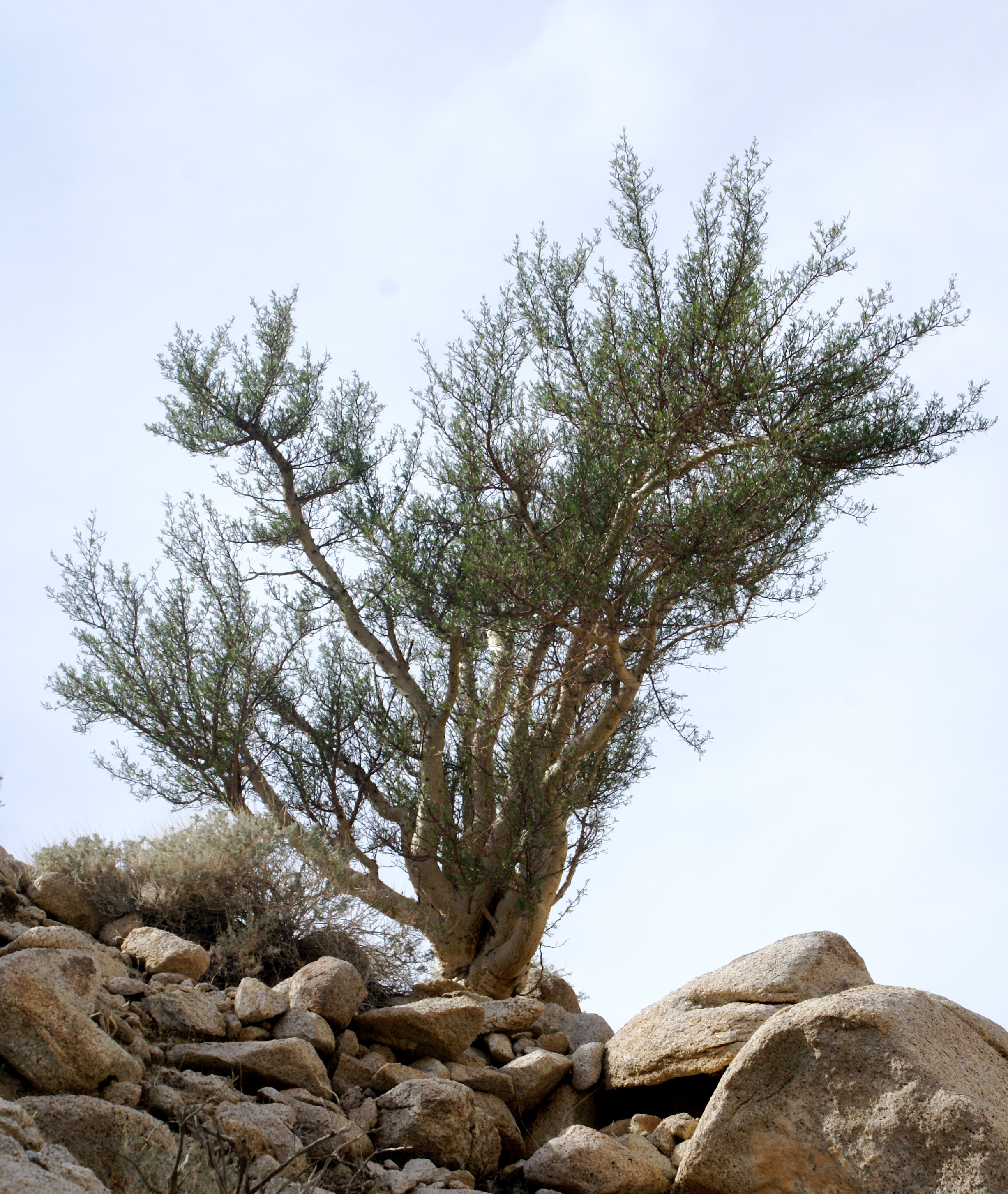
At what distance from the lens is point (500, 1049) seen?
23.6 ft

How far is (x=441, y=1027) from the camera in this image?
21.7 feet

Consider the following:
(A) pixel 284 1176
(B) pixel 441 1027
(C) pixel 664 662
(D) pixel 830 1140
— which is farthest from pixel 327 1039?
(C) pixel 664 662

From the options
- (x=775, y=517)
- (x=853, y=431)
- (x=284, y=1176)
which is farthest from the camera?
(x=853, y=431)

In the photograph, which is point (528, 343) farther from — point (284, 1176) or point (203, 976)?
point (284, 1176)

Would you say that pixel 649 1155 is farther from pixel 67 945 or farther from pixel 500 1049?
pixel 67 945

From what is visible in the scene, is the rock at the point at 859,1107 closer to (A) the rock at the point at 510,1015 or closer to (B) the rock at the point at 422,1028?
(B) the rock at the point at 422,1028

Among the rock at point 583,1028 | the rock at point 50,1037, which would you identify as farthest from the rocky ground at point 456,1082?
the rock at point 583,1028

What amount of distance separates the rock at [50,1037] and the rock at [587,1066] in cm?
324

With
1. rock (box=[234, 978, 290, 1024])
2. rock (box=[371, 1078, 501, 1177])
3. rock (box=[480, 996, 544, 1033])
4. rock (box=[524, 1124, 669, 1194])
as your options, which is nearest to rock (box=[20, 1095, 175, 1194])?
rock (box=[371, 1078, 501, 1177])

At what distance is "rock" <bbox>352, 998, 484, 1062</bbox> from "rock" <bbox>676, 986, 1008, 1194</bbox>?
5.44ft

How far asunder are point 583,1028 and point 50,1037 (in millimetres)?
4701

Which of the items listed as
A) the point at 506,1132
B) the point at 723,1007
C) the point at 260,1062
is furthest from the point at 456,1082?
the point at 723,1007

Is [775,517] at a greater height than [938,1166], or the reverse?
[775,517]

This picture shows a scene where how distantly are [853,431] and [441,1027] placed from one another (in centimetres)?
731
